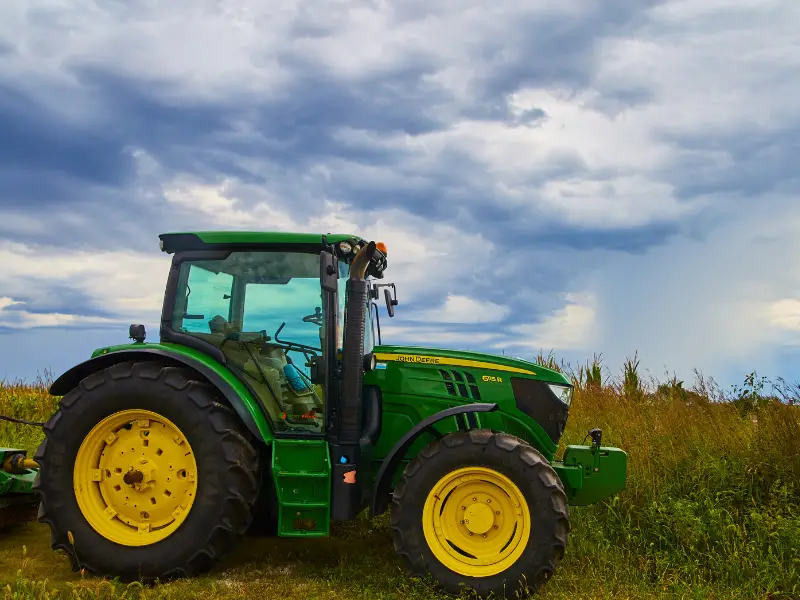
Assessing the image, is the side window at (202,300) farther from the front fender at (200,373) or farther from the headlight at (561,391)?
the headlight at (561,391)

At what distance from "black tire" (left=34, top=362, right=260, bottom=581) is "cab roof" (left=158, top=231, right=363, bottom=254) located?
1.15 m

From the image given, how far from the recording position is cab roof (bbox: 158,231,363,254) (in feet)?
20.6

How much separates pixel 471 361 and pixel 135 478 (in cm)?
299

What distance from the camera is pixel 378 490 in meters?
6.05

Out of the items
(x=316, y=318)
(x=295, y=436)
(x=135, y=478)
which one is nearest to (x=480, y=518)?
(x=295, y=436)

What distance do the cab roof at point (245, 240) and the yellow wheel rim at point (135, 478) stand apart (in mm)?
1541

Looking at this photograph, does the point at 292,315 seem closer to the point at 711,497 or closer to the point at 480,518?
the point at 480,518

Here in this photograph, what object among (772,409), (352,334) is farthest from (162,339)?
(772,409)

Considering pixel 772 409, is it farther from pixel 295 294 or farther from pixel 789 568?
pixel 295 294

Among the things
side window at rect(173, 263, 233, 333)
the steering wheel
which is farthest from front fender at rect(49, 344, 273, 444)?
the steering wheel

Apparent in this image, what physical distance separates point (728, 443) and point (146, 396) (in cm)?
623

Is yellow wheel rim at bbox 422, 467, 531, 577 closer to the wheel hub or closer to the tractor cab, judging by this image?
the wheel hub

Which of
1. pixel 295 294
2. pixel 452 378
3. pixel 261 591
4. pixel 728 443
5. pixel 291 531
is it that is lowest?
pixel 261 591

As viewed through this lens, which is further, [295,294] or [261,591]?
[295,294]
